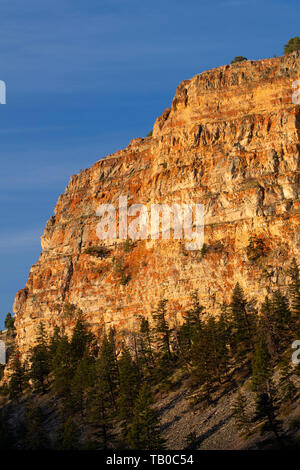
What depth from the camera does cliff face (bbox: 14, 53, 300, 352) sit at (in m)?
119

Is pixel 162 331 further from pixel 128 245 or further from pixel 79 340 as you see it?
pixel 128 245

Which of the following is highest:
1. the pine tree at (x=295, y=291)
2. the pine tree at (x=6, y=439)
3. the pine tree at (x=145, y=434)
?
the pine tree at (x=295, y=291)

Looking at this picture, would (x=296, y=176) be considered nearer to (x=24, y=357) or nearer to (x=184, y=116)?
(x=184, y=116)

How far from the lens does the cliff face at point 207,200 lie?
119250mm

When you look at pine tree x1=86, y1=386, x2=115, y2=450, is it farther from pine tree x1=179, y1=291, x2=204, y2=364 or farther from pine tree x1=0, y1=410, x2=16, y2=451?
pine tree x1=179, y1=291, x2=204, y2=364

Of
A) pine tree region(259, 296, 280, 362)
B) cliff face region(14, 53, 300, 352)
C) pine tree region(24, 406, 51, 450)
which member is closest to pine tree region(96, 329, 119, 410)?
pine tree region(24, 406, 51, 450)

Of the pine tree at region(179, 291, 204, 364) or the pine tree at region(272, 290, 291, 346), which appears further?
the pine tree at region(179, 291, 204, 364)

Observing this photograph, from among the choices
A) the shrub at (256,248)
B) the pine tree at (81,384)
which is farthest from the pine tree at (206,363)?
the shrub at (256,248)

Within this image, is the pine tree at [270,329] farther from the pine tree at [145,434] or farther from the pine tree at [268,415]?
the pine tree at [145,434]

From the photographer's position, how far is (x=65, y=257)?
150 metres

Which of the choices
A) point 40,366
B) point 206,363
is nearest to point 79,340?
point 40,366

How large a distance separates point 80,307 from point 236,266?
1376 inches
